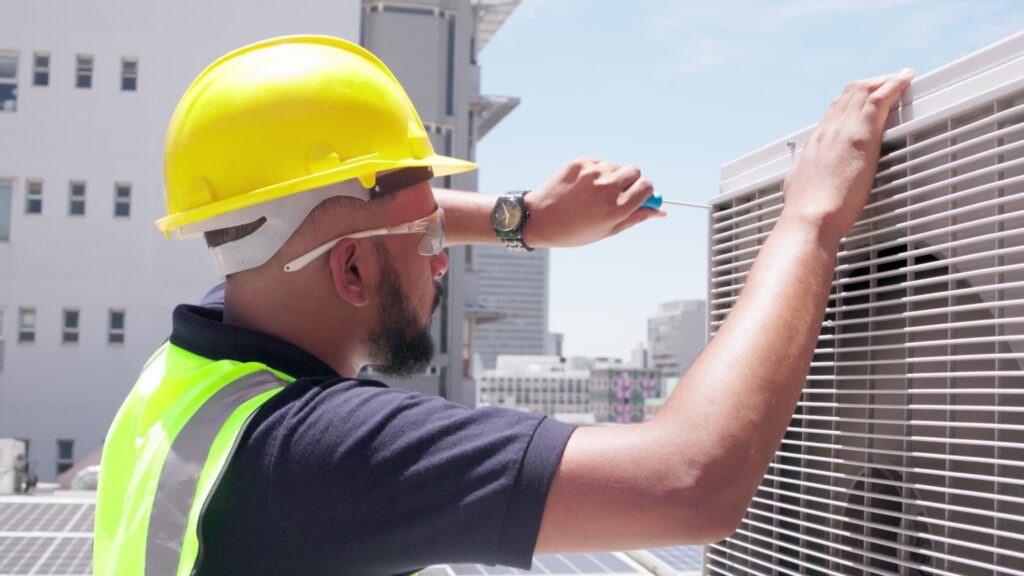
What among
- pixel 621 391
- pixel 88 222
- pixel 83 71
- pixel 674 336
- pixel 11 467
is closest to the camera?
pixel 11 467

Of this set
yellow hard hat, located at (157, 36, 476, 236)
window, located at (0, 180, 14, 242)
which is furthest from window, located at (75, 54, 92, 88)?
yellow hard hat, located at (157, 36, 476, 236)

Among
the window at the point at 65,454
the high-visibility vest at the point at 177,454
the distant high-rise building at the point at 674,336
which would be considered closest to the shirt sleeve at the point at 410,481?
the high-visibility vest at the point at 177,454

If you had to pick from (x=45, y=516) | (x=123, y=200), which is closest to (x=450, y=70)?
(x=123, y=200)

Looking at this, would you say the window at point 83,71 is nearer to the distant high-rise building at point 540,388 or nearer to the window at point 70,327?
the window at point 70,327

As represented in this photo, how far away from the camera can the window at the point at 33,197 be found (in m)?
22.6

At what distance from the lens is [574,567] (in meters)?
4.68

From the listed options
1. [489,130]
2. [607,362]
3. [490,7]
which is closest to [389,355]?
[490,7]

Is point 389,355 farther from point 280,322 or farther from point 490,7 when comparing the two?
point 490,7

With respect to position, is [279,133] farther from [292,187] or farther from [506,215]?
[506,215]

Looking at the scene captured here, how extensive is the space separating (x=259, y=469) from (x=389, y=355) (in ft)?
1.23

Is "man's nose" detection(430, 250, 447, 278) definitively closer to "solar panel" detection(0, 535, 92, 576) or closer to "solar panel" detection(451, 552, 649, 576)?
"solar panel" detection(451, 552, 649, 576)

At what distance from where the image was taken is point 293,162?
5.48 feet

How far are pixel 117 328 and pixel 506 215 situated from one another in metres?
22.3

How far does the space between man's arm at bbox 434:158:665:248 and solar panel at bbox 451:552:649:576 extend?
2.15m
